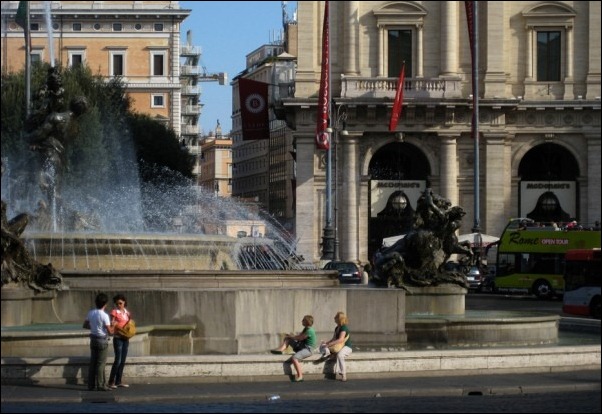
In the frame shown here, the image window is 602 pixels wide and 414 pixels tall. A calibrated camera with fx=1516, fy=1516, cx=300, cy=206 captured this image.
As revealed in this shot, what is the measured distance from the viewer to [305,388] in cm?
2041

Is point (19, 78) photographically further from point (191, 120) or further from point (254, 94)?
point (191, 120)

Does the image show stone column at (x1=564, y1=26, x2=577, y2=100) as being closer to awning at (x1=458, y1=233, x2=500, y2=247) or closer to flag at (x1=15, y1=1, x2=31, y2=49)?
awning at (x1=458, y1=233, x2=500, y2=247)

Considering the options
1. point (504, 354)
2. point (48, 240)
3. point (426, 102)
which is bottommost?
point (504, 354)

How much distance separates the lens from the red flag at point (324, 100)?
62.3 metres

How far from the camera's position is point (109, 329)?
786 inches

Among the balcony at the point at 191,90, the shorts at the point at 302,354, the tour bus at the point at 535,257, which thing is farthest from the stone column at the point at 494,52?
the balcony at the point at 191,90

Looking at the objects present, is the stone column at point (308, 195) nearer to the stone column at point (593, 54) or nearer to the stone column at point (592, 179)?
the stone column at point (592, 179)

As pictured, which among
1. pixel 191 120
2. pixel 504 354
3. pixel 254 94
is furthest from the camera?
pixel 191 120

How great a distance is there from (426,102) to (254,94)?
7711 mm

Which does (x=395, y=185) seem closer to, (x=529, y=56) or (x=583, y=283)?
(x=529, y=56)

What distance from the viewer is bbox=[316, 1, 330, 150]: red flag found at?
204 ft

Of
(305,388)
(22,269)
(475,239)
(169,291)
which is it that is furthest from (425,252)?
(475,239)

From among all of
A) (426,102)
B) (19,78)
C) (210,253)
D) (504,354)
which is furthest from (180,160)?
(504,354)

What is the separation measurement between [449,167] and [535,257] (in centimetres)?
1189
